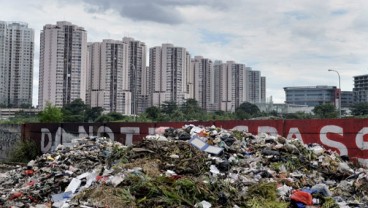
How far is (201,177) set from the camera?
7320mm

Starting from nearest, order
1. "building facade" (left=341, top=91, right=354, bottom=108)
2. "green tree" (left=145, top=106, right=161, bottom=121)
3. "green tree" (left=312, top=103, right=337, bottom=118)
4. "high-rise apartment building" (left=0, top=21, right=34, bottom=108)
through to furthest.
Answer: "green tree" (left=312, top=103, right=337, bottom=118) < "green tree" (left=145, top=106, right=161, bottom=121) < "building facade" (left=341, top=91, right=354, bottom=108) < "high-rise apartment building" (left=0, top=21, right=34, bottom=108)

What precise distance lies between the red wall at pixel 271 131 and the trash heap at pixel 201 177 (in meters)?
0.49

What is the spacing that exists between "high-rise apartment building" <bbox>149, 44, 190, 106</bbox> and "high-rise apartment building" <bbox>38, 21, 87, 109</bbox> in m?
10.6

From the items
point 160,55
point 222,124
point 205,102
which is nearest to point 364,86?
point 205,102

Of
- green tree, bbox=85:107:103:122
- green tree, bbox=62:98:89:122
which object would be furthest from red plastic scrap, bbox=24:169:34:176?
green tree, bbox=85:107:103:122

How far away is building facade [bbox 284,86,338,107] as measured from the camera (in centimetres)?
6662

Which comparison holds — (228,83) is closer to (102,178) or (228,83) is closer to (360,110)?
(360,110)

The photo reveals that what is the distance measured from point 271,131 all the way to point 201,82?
59.1 metres

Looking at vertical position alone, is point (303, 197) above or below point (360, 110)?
below

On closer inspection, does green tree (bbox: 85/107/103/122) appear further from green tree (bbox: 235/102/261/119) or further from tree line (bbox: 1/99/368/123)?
green tree (bbox: 235/102/261/119)

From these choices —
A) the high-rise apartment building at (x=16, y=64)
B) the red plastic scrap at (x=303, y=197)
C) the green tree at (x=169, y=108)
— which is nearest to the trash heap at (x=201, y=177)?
the red plastic scrap at (x=303, y=197)

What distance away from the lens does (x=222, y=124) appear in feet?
46.0

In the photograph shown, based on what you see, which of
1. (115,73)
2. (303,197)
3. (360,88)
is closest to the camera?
(303,197)

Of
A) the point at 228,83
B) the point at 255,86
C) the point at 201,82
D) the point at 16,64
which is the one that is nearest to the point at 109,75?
the point at 201,82
